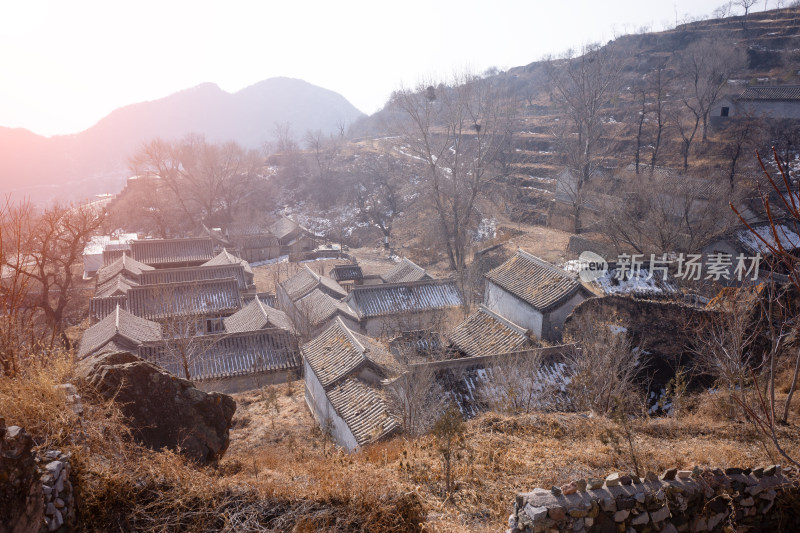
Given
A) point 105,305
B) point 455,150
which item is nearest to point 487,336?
point 105,305

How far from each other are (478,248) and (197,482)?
2502cm

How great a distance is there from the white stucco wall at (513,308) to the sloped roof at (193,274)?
42.0 feet

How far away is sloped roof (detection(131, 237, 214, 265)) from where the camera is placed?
28828mm

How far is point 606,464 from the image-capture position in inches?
251

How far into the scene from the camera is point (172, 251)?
29781mm

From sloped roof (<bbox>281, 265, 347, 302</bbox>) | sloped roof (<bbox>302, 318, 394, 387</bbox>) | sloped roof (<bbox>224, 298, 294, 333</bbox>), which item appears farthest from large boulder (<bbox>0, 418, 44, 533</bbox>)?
sloped roof (<bbox>281, 265, 347, 302</bbox>)

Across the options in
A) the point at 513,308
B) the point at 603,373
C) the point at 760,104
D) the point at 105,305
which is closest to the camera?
the point at 603,373

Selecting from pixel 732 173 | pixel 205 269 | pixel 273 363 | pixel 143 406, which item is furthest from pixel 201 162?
pixel 143 406

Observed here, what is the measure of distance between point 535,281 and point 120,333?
44.9 feet

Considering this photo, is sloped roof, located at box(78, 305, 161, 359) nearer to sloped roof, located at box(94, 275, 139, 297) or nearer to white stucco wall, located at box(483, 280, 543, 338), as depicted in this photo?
sloped roof, located at box(94, 275, 139, 297)

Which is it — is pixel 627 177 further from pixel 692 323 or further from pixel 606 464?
pixel 606 464

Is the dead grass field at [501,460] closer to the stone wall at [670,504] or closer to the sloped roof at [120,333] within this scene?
the stone wall at [670,504]

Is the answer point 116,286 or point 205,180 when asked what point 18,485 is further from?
point 205,180

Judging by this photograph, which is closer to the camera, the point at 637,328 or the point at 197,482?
the point at 197,482
